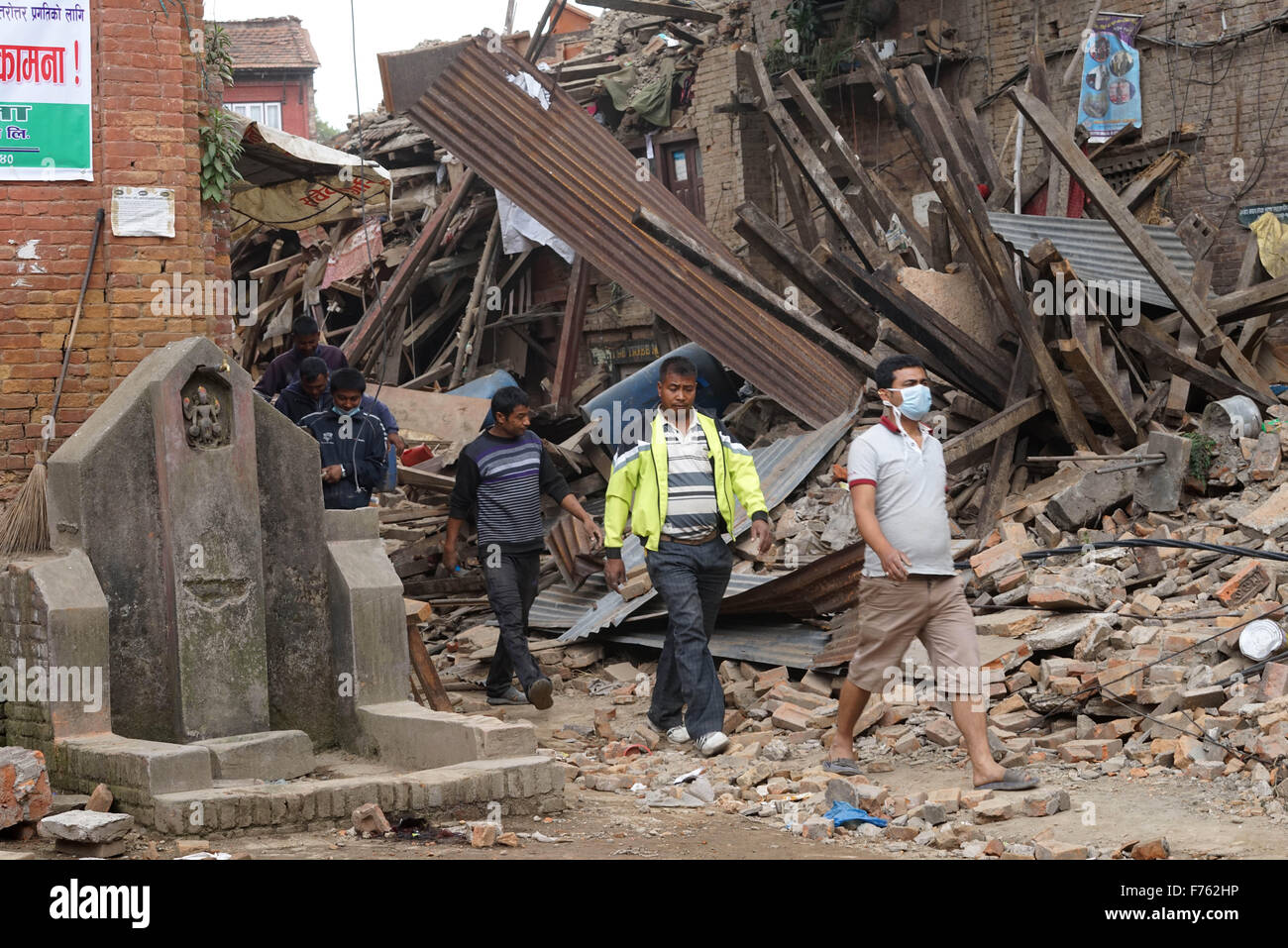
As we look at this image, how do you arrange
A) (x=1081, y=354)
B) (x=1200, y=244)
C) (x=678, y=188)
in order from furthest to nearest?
1. (x=678, y=188)
2. (x=1200, y=244)
3. (x=1081, y=354)

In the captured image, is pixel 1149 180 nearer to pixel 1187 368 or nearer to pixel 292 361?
pixel 1187 368

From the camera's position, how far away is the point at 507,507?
29.1 feet

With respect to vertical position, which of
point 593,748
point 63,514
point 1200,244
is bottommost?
point 593,748

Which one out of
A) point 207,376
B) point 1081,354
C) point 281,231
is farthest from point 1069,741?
point 281,231

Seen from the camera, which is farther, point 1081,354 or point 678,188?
point 678,188

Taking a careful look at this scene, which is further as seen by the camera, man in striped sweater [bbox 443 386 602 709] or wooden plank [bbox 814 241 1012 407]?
Result: wooden plank [bbox 814 241 1012 407]

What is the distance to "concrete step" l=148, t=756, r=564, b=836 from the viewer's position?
5.50 m

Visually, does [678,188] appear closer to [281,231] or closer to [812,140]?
[812,140]

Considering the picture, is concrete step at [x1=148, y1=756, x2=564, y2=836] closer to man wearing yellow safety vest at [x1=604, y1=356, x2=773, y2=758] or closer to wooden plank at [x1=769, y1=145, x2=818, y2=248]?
man wearing yellow safety vest at [x1=604, y1=356, x2=773, y2=758]

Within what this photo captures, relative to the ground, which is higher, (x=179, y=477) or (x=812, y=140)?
(x=812, y=140)

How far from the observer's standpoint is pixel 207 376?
6.70 metres

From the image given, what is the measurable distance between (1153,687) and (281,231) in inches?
624

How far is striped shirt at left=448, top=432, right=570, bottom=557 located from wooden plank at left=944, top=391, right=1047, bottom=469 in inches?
118

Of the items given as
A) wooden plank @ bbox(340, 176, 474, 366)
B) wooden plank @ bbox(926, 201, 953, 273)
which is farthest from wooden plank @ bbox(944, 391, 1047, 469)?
wooden plank @ bbox(340, 176, 474, 366)
